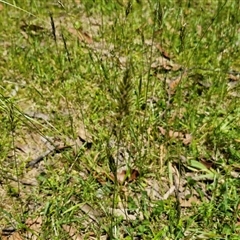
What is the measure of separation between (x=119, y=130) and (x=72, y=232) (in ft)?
1.55

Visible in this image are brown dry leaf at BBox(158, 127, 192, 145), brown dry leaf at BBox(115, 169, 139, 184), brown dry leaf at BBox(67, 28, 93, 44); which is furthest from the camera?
brown dry leaf at BBox(67, 28, 93, 44)

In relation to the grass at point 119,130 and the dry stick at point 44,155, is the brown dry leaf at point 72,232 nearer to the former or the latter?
the grass at point 119,130

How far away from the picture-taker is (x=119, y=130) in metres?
1.85

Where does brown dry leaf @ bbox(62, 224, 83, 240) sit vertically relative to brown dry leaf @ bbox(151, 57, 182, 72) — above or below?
below

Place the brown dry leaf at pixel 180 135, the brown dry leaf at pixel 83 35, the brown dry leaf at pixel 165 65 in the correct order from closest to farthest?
the brown dry leaf at pixel 180 135 < the brown dry leaf at pixel 165 65 < the brown dry leaf at pixel 83 35

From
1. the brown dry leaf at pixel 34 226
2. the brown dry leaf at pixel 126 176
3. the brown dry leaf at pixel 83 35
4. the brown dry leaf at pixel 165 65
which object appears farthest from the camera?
the brown dry leaf at pixel 83 35

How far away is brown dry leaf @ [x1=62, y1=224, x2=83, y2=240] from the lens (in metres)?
1.82

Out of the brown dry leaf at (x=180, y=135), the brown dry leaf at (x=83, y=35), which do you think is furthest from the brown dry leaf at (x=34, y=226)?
the brown dry leaf at (x=83, y=35)

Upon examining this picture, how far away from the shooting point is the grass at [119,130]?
1870 mm

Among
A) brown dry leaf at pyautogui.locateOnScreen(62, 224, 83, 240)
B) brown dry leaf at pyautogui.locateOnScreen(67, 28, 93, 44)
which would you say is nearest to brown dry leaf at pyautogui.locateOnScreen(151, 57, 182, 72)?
brown dry leaf at pyautogui.locateOnScreen(67, 28, 93, 44)

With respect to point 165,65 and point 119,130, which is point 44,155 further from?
point 165,65

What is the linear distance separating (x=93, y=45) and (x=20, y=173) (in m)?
1.08

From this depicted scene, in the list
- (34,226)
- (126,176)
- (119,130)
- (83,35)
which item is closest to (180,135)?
(126,176)

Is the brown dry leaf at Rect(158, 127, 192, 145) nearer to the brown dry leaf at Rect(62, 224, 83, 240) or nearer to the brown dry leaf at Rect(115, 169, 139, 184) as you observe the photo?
the brown dry leaf at Rect(115, 169, 139, 184)
